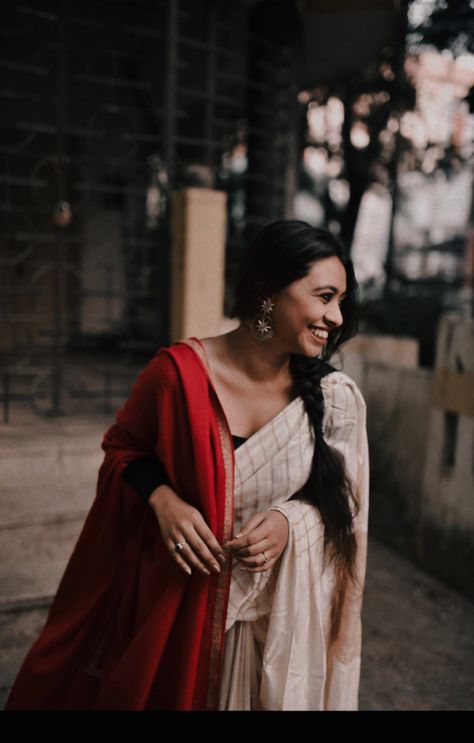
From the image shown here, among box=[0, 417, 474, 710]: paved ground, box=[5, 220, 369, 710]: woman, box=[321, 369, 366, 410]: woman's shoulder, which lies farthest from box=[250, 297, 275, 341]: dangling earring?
box=[0, 417, 474, 710]: paved ground

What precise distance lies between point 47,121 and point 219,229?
4.39 m

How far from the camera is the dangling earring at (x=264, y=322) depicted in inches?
64.8

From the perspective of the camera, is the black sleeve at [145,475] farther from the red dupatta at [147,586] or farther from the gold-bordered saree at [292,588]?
the gold-bordered saree at [292,588]

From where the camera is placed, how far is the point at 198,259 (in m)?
3.93

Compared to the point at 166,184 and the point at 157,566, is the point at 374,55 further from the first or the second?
the point at 157,566

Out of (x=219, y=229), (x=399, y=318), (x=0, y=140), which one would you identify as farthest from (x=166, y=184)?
(x=0, y=140)

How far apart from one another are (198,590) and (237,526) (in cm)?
21

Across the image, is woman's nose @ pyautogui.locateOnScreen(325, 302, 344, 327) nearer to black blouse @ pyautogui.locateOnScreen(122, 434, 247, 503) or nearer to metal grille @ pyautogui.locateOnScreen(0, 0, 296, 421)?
black blouse @ pyautogui.locateOnScreen(122, 434, 247, 503)

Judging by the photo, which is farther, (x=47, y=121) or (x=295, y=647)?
(x=47, y=121)

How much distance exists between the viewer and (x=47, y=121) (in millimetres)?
7258

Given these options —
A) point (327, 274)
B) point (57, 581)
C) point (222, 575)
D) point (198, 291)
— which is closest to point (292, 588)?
point (222, 575)

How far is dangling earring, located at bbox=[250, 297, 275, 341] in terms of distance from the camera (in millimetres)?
1646

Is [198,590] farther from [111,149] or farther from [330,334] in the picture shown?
[111,149]

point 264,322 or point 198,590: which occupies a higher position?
point 264,322
